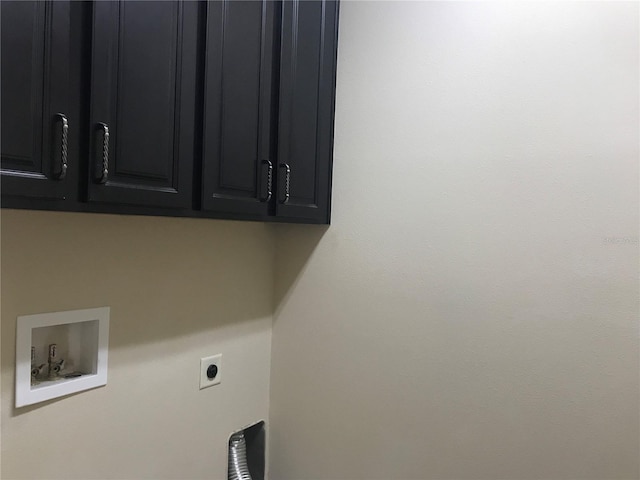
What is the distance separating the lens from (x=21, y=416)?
1.19 metres

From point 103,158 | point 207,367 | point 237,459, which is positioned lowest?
point 237,459

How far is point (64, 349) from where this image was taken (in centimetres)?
132

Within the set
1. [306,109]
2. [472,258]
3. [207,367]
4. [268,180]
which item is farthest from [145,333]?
[472,258]

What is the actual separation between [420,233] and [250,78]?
710mm

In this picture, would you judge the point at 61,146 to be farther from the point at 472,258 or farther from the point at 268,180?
the point at 472,258

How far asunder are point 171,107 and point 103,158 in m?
0.24

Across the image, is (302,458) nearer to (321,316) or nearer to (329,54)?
(321,316)

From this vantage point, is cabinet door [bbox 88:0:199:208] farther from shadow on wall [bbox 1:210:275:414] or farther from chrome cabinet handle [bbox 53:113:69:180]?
shadow on wall [bbox 1:210:275:414]

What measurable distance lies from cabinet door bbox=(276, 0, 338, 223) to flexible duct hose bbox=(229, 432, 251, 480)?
32.9 inches

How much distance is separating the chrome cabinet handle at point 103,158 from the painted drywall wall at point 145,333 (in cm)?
28

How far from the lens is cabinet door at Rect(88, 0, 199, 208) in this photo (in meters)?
1.03

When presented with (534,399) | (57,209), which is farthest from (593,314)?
(57,209)

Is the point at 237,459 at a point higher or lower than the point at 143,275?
lower

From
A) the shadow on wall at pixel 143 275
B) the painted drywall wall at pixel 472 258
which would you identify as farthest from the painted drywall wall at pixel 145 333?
the painted drywall wall at pixel 472 258
